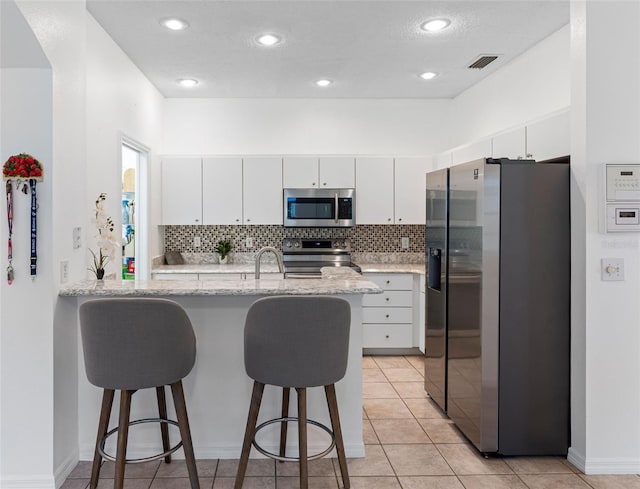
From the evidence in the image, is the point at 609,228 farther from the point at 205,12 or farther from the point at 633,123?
the point at 205,12

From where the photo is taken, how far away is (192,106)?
540 centimetres

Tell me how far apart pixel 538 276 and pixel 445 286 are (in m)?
0.67

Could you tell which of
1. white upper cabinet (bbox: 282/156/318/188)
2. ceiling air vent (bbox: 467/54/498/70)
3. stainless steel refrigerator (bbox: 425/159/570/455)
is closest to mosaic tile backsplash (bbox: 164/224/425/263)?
white upper cabinet (bbox: 282/156/318/188)

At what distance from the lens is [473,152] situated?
4289 millimetres

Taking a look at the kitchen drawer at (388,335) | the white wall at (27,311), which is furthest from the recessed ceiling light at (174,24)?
the kitchen drawer at (388,335)

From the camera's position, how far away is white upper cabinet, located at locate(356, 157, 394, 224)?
206 inches

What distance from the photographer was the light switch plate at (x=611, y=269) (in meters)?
2.63

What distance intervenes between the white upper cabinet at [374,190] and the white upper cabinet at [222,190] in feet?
4.08

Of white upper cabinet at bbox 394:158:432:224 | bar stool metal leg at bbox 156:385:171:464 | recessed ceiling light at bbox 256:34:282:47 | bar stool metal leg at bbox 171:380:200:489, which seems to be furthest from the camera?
white upper cabinet at bbox 394:158:432:224

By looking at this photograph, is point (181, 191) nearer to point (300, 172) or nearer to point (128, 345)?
point (300, 172)

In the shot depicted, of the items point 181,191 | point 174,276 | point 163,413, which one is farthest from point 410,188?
point 163,413

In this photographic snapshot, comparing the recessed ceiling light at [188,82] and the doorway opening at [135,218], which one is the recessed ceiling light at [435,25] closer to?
the recessed ceiling light at [188,82]

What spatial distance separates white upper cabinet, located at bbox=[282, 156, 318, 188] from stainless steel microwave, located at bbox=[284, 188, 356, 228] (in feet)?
0.24

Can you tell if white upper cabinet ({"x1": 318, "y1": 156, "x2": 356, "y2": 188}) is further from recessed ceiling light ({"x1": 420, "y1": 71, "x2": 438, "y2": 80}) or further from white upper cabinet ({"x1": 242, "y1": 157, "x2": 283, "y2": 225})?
recessed ceiling light ({"x1": 420, "y1": 71, "x2": 438, "y2": 80})
